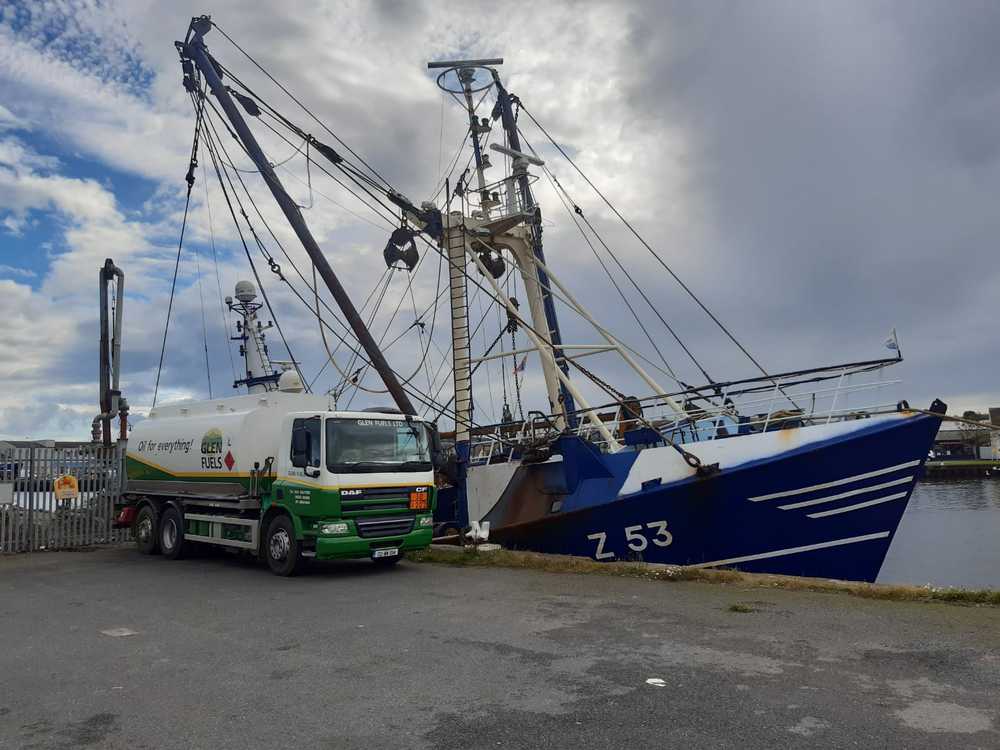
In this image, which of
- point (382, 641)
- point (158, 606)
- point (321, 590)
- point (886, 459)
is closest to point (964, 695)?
point (382, 641)

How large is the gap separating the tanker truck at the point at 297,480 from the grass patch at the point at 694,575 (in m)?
1.08

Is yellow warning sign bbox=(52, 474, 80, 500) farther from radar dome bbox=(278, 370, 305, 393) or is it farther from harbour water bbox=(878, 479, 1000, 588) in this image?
harbour water bbox=(878, 479, 1000, 588)

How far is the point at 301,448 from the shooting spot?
1199 cm

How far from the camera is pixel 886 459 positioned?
→ 39.1ft

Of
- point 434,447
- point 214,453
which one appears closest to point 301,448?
point 434,447

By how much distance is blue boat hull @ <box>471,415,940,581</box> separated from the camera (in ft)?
39.1

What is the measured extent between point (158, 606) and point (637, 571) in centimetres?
630

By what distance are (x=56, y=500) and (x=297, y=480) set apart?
767 centimetres

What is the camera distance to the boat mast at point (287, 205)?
18234 mm

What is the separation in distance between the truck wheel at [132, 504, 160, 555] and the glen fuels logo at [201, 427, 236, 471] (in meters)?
2.39

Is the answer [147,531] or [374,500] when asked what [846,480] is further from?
[147,531]

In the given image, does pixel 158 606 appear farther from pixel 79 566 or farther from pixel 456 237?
pixel 456 237

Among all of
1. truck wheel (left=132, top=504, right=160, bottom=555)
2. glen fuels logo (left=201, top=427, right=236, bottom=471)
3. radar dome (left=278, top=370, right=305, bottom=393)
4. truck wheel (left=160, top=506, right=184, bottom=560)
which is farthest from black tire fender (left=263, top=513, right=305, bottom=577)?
truck wheel (left=132, top=504, right=160, bottom=555)

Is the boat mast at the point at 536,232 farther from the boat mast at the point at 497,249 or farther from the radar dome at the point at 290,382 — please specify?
the radar dome at the point at 290,382
